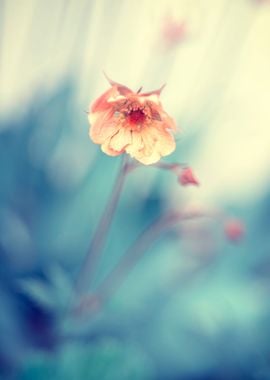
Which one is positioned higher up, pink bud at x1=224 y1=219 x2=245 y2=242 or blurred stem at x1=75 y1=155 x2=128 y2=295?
pink bud at x1=224 y1=219 x2=245 y2=242

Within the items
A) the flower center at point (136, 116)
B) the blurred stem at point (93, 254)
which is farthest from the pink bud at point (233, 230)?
the flower center at point (136, 116)

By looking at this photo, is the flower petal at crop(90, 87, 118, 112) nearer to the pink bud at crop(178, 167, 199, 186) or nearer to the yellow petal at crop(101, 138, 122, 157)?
the yellow petal at crop(101, 138, 122, 157)

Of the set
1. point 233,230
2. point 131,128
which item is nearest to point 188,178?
point 131,128

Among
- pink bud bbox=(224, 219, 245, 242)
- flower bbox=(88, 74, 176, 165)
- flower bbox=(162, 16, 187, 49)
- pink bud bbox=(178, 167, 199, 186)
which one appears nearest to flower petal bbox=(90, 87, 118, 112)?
flower bbox=(88, 74, 176, 165)

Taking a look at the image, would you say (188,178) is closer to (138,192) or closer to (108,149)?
(108,149)

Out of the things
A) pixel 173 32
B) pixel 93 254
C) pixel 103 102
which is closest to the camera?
pixel 103 102

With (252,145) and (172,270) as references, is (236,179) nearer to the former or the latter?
(252,145)

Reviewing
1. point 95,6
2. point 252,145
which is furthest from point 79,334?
point 95,6

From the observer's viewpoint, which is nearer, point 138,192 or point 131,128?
point 131,128
